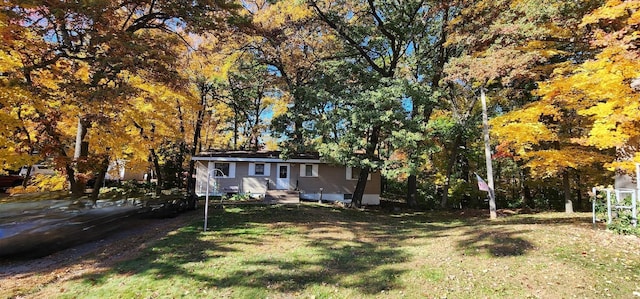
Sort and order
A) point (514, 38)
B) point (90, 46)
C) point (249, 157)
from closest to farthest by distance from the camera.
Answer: point (90, 46) → point (514, 38) → point (249, 157)

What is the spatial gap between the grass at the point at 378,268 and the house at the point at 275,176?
12432mm

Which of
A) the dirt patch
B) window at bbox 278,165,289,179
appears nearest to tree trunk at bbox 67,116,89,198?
the dirt patch

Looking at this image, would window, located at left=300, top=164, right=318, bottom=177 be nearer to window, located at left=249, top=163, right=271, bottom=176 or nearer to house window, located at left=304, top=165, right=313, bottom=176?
house window, located at left=304, top=165, right=313, bottom=176

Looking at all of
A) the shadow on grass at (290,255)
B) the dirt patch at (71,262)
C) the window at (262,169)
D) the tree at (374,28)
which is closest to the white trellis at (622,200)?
the shadow on grass at (290,255)

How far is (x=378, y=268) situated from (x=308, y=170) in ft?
53.2

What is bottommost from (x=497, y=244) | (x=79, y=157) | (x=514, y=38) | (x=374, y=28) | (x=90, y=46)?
(x=497, y=244)

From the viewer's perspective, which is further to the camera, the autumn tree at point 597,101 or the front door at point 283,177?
the front door at point 283,177

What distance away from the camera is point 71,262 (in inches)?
293

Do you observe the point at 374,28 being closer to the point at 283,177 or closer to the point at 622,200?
the point at 283,177

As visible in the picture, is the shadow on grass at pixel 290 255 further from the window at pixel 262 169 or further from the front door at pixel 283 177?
the window at pixel 262 169

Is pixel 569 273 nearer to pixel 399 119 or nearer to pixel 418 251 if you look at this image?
pixel 418 251

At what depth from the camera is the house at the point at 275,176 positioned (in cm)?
2212

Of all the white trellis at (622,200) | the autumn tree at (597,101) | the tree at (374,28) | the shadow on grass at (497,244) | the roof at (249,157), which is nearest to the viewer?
the shadow on grass at (497,244)

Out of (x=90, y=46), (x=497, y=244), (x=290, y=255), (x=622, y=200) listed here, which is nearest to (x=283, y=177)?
(x=90, y=46)
